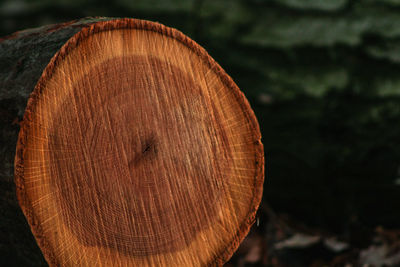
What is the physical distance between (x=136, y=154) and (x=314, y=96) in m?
1.38

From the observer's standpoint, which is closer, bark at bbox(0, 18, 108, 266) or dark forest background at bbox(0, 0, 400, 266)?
bark at bbox(0, 18, 108, 266)

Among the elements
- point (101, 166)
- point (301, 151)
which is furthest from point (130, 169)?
point (301, 151)

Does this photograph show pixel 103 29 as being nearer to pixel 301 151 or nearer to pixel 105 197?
pixel 105 197

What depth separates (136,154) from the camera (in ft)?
3.29

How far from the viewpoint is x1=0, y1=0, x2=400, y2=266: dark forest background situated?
6.09 ft

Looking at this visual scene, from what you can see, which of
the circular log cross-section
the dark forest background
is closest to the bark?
the circular log cross-section

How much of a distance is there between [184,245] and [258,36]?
1360 millimetres

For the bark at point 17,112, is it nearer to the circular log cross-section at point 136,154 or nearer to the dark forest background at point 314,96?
the circular log cross-section at point 136,154

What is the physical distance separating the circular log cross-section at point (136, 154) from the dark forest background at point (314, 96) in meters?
0.92

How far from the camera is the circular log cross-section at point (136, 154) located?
92 centimetres

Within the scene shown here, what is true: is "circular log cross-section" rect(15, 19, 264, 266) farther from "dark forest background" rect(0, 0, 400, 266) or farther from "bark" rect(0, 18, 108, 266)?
→ "dark forest background" rect(0, 0, 400, 266)

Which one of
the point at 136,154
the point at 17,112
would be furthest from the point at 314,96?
the point at 17,112

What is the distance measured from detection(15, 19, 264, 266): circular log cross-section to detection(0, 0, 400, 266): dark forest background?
918 millimetres

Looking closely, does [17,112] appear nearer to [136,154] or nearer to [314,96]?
[136,154]
